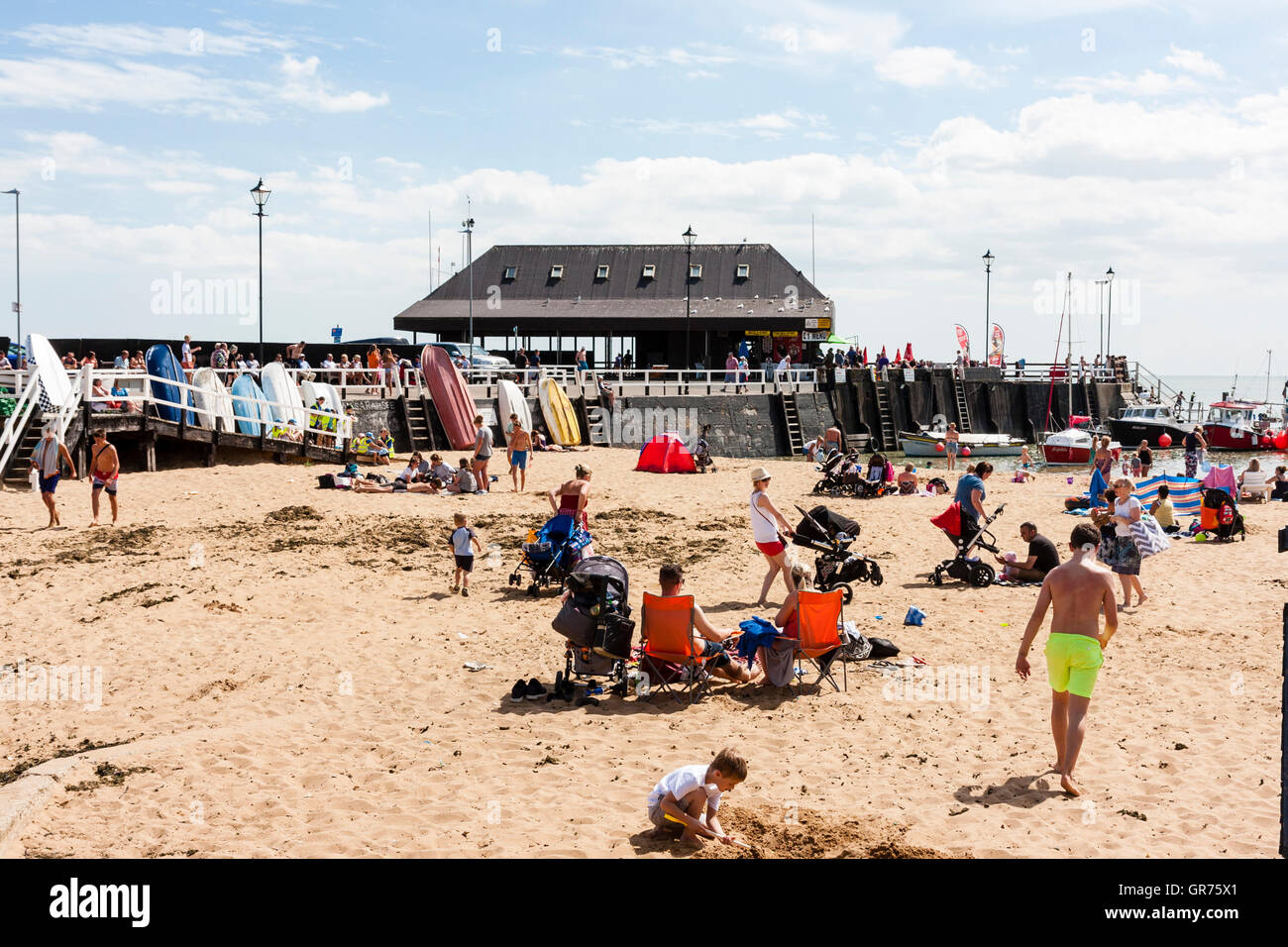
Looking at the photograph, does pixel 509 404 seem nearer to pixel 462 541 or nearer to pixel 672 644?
A: pixel 462 541

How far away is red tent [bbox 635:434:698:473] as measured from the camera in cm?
2444

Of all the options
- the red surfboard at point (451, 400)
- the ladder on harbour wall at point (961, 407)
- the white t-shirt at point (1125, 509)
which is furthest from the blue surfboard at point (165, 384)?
the ladder on harbour wall at point (961, 407)

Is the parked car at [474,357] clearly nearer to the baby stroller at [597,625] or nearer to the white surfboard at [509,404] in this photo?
the white surfboard at [509,404]

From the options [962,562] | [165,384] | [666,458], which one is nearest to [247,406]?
[165,384]

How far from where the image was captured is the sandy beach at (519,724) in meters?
6.03

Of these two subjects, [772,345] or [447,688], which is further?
[772,345]

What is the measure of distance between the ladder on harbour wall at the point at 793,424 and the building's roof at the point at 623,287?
23.6ft

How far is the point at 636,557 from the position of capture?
14328mm

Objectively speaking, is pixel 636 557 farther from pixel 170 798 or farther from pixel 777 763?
pixel 170 798

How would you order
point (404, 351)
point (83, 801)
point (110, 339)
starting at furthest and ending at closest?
point (404, 351)
point (110, 339)
point (83, 801)

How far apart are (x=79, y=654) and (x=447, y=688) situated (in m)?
3.66

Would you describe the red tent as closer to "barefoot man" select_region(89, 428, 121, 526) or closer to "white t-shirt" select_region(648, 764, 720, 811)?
"barefoot man" select_region(89, 428, 121, 526)
